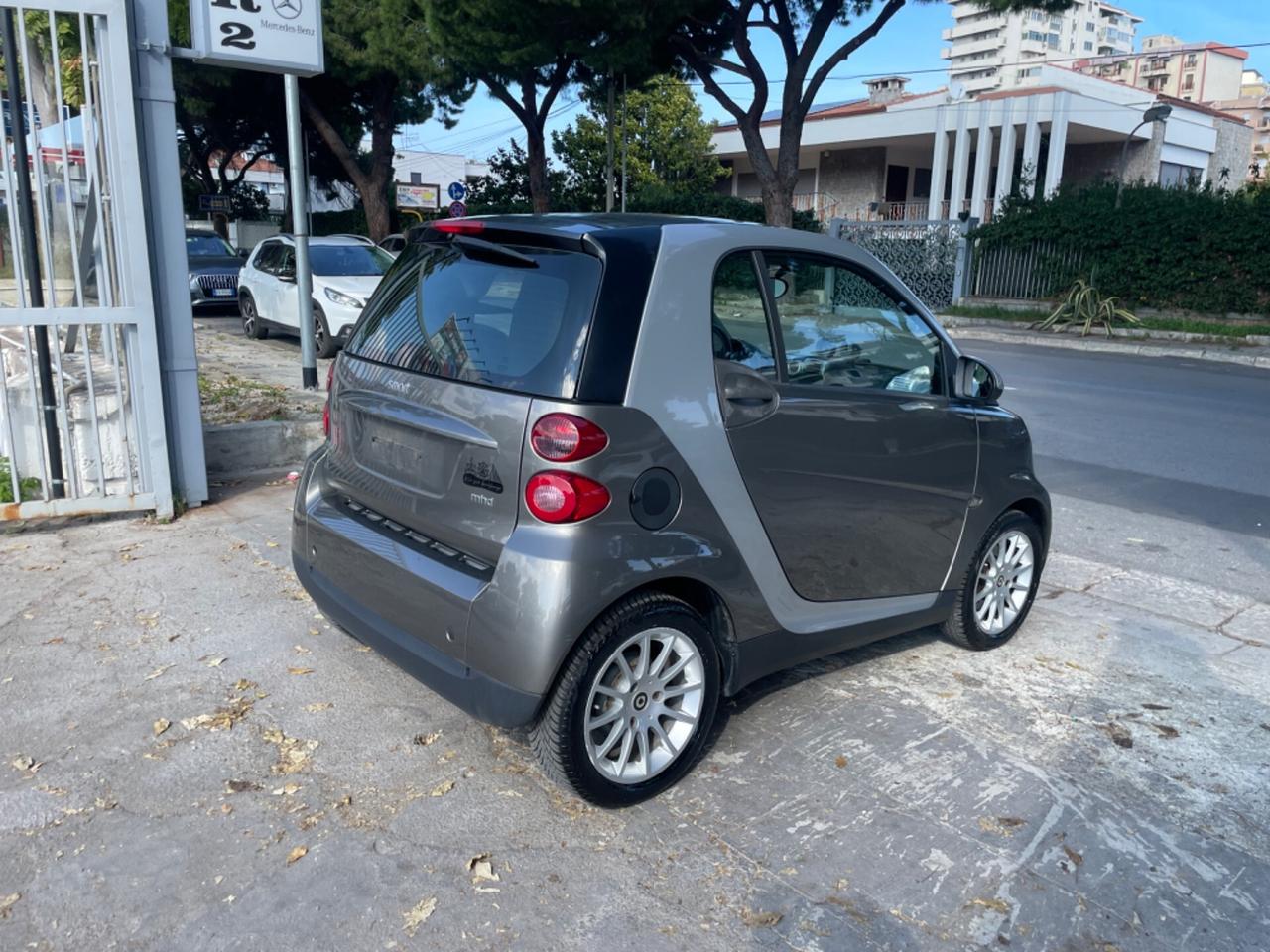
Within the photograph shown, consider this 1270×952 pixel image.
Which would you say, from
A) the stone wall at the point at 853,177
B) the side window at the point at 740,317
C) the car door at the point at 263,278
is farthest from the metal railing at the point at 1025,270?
the side window at the point at 740,317

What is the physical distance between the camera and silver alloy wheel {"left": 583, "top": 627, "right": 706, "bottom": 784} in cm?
320

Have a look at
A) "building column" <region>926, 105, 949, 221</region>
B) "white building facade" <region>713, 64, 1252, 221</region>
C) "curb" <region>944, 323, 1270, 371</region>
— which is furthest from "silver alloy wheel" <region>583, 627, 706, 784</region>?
"building column" <region>926, 105, 949, 221</region>

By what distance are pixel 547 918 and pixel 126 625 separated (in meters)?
2.76

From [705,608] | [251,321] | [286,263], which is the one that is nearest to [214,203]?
[251,321]

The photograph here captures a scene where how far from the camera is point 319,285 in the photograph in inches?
551

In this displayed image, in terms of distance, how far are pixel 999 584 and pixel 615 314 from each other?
246cm

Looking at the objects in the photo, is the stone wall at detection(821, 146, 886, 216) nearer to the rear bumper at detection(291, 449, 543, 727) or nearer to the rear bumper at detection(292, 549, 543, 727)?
the rear bumper at detection(291, 449, 543, 727)

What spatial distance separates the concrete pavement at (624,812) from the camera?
277 cm

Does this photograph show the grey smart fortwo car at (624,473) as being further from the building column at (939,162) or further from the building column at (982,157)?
the building column at (982,157)

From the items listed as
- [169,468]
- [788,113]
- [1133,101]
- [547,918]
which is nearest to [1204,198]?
[788,113]

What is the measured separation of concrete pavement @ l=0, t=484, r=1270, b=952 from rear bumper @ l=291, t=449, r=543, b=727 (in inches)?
15.4

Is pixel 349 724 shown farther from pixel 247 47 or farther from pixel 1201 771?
pixel 247 47

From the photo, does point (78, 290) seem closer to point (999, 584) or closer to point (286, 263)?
point (999, 584)

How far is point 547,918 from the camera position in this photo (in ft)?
9.07
